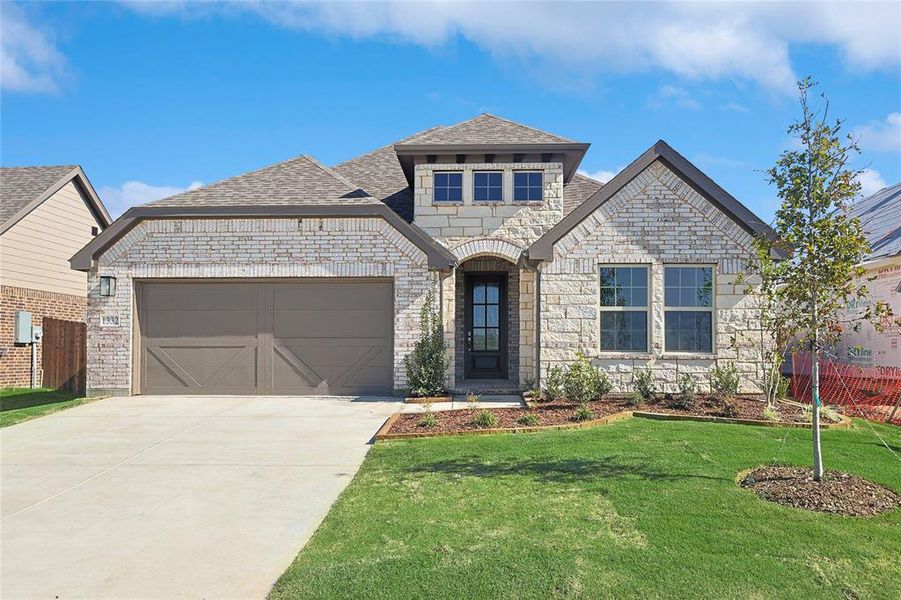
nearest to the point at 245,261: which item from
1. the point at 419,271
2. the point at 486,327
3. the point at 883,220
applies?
the point at 419,271

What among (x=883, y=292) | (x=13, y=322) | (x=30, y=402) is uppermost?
(x=883, y=292)

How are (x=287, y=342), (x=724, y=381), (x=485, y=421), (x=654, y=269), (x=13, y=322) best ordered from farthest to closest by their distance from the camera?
1. (x=13, y=322)
2. (x=287, y=342)
3. (x=654, y=269)
4. (x=724, y=381)
5. (x=485, y=421)

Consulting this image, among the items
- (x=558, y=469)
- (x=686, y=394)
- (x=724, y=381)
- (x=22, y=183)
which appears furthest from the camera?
(x=22, y=183)

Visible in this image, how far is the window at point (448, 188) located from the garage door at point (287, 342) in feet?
8.63

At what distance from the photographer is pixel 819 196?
6.37m

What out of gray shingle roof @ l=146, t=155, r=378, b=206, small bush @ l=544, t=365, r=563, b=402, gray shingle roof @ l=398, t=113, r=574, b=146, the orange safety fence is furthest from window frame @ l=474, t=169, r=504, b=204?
the orange safety fence

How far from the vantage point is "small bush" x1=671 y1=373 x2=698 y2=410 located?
11.5 m

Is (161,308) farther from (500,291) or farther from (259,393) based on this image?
(500,291)

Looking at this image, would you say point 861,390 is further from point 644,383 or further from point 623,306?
point 623,306

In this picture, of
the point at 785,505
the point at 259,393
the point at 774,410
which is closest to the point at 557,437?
the point at 785,505

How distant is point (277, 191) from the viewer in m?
14.7

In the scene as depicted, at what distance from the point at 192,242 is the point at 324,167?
12.7 feet

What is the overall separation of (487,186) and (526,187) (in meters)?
0.91

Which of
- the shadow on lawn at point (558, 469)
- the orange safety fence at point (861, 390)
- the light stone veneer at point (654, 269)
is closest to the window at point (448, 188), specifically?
the light stone veneer at point (654, 269)
